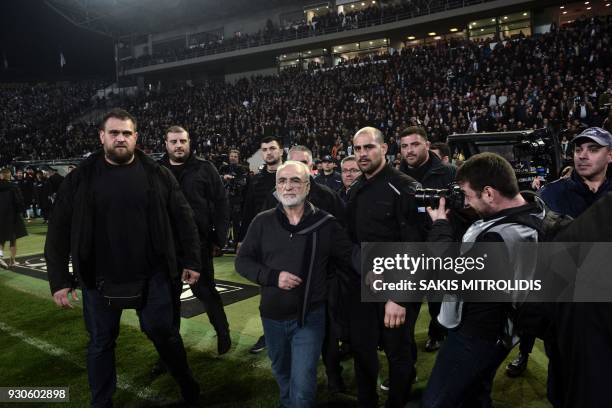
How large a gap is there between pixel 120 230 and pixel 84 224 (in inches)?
8.8

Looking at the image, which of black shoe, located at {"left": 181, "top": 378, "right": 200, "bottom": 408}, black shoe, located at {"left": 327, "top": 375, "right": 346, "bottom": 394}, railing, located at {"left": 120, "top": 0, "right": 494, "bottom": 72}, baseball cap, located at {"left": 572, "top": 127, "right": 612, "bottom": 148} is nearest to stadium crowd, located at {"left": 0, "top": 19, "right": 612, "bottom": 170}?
baseball cap, located at {"left": 572, "top": 127, "right": 612, "bottom": 148}

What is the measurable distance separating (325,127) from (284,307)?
17.9 m

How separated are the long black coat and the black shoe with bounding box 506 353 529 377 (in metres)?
8.63

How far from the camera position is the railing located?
26016 millimetres

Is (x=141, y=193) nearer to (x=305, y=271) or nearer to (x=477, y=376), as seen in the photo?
(x=305, y=271)

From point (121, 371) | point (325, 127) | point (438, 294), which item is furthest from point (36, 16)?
point (438, 294)

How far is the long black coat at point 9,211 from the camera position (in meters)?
8.32

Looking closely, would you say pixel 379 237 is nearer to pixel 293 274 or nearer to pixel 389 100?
pixel 293 274

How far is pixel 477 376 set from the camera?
2.07 m

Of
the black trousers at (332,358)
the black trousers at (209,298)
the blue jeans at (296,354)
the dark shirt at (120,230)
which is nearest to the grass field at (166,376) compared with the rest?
the black trousers at (332,358)

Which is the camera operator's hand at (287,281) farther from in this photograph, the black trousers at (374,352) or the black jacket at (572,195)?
the black jacket at (572,195)

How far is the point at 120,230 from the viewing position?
2.96 metres

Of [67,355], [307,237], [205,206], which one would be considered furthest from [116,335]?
[67,355]

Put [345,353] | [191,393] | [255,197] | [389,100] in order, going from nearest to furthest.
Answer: [191,393] → [345,353] → [255,197] → [389,100]
